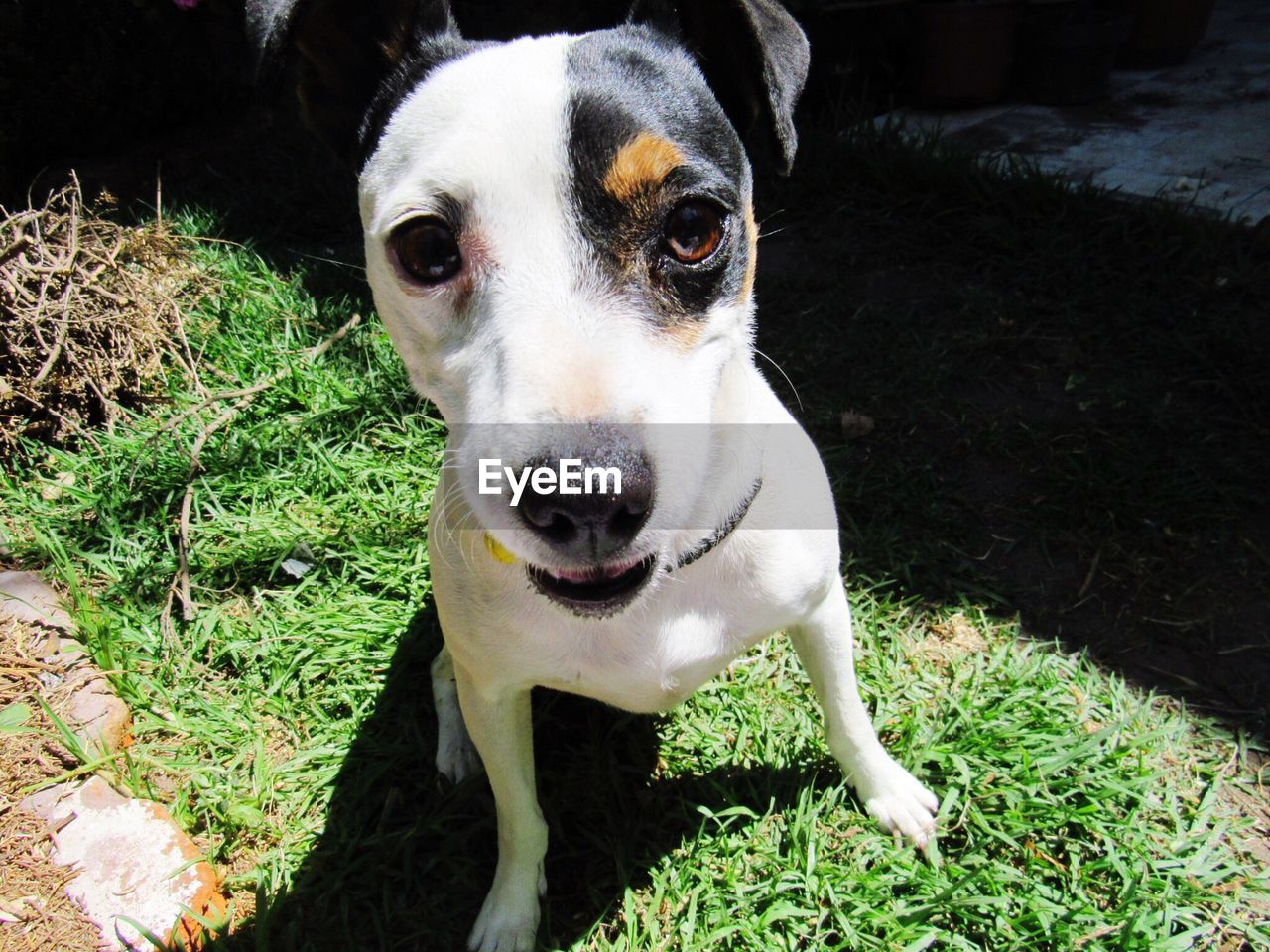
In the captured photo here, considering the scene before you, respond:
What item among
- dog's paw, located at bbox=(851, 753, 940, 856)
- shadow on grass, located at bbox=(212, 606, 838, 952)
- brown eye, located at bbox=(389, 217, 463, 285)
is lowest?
shadow on grass, located at bbox=(212, 606, 838, 952)

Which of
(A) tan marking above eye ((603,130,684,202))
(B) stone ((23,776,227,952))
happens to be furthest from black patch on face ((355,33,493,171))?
(B) stone ((23,776,227,952))

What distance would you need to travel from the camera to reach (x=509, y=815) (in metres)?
2.06

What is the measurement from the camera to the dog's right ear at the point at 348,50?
1771 mm

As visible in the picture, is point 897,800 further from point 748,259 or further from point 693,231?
point 693,231

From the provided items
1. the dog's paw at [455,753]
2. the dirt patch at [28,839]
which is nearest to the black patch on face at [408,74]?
the dog's paw at [455,753]

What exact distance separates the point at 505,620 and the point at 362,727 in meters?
1.11

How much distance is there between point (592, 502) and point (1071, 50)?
18.4ft

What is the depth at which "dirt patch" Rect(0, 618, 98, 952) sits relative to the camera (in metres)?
2.13

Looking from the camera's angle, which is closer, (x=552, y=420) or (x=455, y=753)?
(x=552, y=420)

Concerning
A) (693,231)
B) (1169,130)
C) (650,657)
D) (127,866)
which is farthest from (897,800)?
(1169,130)

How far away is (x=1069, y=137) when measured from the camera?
5.18 meters

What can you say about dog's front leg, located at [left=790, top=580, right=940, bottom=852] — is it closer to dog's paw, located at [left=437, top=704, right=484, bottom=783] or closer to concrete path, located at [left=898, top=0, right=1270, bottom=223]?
dog's paw, located at [left=437, top=704, right=484, bottom=783]

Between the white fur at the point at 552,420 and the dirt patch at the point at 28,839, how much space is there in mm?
1040

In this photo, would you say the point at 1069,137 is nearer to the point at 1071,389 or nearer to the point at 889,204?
the point at 889,204
